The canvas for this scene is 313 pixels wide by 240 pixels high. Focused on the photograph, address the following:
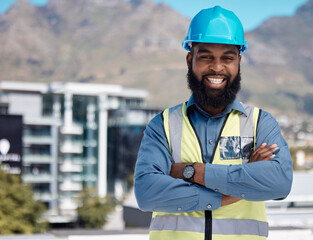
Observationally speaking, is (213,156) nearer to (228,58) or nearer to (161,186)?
(161,186)

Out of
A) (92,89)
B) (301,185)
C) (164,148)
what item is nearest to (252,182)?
(164,148)

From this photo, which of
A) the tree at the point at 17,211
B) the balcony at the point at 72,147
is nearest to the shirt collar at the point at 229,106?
the tree at the point at 17,211

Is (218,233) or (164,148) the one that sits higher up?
(164,148)

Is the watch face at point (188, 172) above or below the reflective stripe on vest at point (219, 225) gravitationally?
above

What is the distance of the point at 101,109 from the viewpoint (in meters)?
66.0

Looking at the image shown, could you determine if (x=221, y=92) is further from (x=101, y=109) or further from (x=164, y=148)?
(x=101, y=109)

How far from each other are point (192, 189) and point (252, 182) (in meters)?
0.19

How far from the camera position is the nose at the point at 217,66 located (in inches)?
74.1

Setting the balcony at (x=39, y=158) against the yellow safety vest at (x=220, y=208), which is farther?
the balcony at (x=39, y=158)

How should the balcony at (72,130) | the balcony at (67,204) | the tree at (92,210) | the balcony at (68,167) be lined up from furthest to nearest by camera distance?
the balcony at (72,130), the balcony at (68,167), the balcony at (67,204), the tree at (92,210)

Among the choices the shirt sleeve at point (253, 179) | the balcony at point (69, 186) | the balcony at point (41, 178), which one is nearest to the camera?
the shirt sleeve at point (253, 179)

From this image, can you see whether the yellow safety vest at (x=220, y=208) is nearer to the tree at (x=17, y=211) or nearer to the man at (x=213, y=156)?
the man at (x=213, y=156)

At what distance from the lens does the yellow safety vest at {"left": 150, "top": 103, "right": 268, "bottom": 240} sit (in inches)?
70.1

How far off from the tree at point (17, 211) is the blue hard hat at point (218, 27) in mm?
28164
